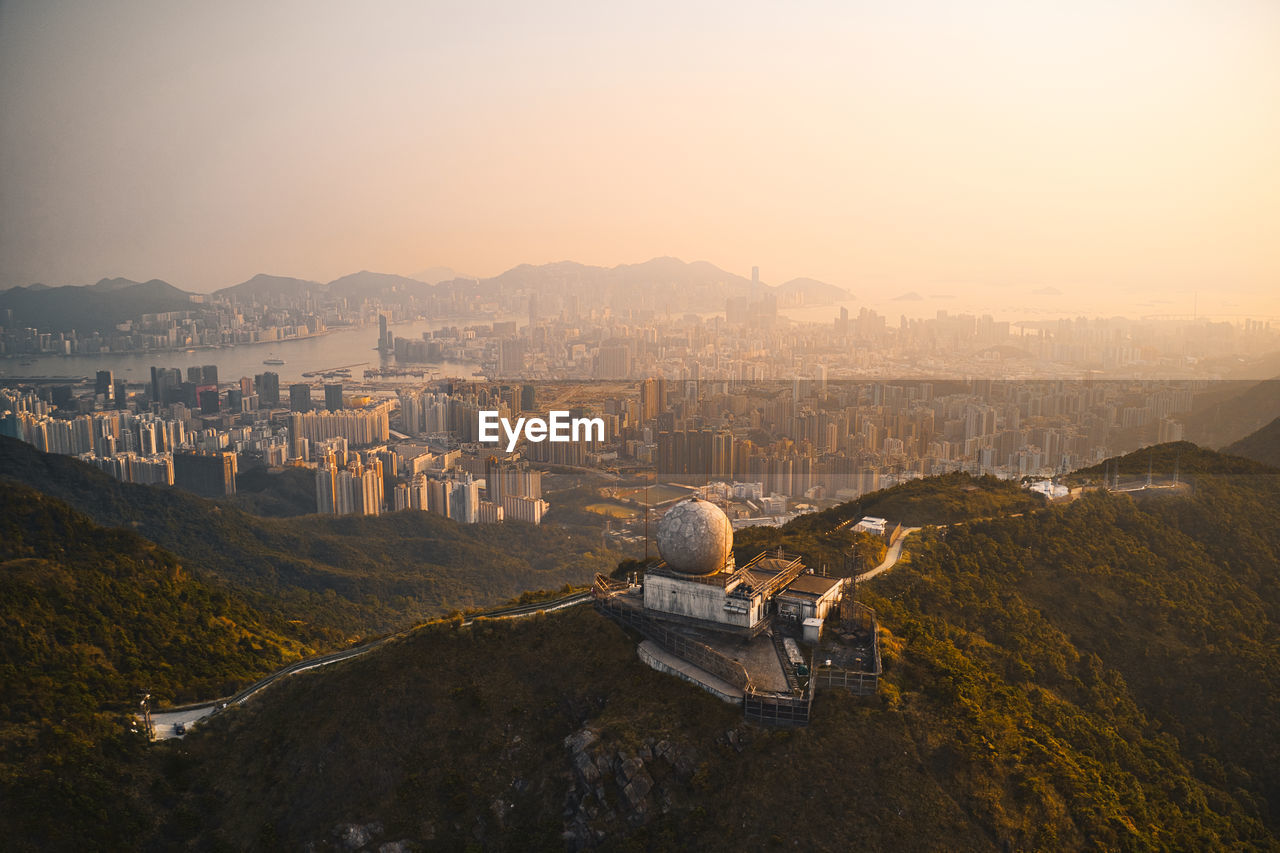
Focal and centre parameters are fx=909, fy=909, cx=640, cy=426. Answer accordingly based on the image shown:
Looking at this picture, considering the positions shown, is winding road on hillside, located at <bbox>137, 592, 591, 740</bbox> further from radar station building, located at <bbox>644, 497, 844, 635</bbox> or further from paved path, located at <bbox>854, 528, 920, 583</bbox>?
paved path, located at <bbox>854, 528, 920, 583</bbox>

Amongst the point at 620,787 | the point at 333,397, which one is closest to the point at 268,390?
the point at 333,397

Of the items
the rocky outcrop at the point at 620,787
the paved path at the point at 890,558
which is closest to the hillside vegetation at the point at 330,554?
the paved path at the point at 890,558

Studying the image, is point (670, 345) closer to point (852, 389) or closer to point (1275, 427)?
point (852, 389)

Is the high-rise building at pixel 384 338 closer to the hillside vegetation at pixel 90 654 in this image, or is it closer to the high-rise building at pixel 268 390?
the high-rise building at pixel 268 390

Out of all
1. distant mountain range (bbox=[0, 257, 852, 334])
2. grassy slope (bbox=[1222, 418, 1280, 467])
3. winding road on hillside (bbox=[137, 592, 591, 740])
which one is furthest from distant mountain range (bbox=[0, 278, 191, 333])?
grassy slope (bbox=[1222, 418, 1280, 467])

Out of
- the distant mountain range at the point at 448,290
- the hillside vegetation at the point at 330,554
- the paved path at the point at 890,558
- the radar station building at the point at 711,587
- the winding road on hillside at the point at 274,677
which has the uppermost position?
the distant mountain range at the point at 448,290

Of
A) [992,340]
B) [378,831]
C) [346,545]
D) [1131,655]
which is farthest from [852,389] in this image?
[378,831]
